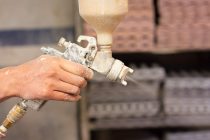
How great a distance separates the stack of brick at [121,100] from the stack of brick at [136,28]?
147 millimetres

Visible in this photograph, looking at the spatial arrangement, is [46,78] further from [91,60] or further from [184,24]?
[184,24]

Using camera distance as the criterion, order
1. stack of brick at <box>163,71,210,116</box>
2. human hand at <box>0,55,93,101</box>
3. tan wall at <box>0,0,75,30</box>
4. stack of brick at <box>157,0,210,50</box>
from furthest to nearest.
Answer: tan wall at <box>0,0,75,30</box> → stack of brick at <box>163,71,210,116</box> → stack of brick at <box>157,0,210,50</box> → human hand at <box>0,55,93,101</box>

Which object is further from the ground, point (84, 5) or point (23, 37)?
point (84, 5)

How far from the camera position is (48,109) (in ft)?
6.91

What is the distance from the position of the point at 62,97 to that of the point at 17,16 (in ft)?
3.91

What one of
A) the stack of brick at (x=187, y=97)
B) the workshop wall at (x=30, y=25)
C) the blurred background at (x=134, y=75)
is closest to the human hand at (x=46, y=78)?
the blurred background at (x=134, y=75)

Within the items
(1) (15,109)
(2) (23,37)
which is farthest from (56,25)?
(1) (15,109)

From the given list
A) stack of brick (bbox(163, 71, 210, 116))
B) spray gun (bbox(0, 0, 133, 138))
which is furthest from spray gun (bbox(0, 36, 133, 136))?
stack of brick (bbox(163, 71, 210, 116))

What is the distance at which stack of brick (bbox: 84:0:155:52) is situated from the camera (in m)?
1.70

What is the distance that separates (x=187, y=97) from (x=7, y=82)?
1.04m

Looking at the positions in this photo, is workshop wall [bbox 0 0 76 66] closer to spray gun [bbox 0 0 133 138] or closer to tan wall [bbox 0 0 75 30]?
tan wall [bbox 0 0 75 30]

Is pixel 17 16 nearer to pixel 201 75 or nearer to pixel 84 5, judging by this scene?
pixel 201 75

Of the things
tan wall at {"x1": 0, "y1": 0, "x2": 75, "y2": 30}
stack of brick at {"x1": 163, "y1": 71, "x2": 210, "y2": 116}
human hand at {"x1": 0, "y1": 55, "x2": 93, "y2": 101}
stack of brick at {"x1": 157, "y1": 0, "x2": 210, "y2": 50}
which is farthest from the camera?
tan wall at {"x1": 0, "y1": 0, "x2": 75, "y2": 30}

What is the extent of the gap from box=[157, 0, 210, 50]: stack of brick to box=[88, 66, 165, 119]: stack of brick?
16 cm
